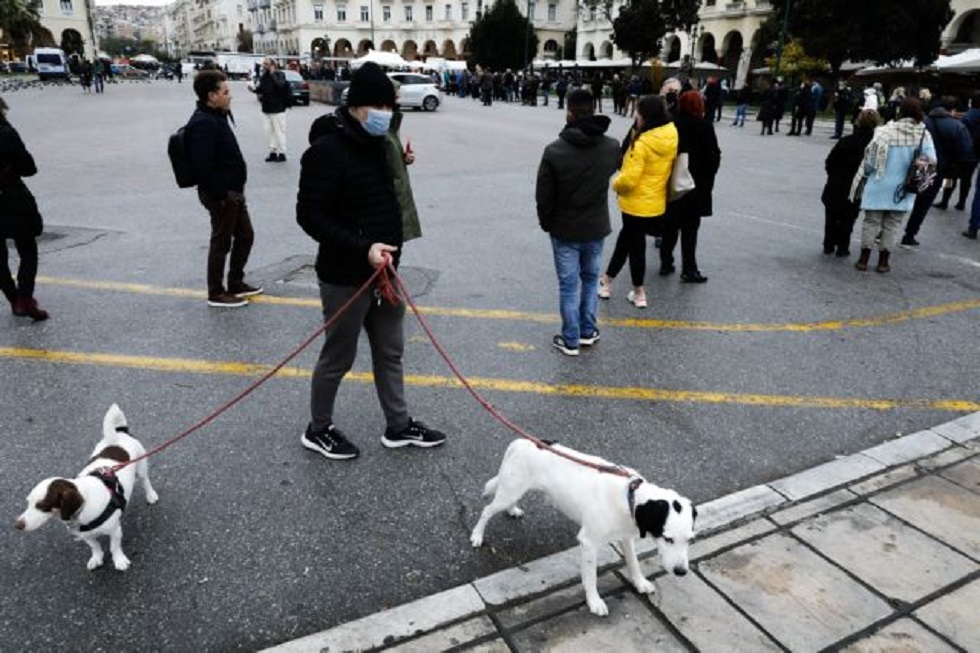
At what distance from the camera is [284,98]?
43.3 feet

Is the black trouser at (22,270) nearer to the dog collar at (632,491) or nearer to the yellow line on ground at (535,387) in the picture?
the yellow line on ground at (535,387)

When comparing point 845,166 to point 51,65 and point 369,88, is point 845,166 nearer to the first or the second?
point 369,88

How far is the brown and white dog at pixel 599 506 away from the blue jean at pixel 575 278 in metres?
2.28

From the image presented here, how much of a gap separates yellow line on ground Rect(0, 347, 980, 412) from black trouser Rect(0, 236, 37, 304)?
818 mm

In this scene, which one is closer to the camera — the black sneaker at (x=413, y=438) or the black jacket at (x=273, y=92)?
the black sneaker at (x=413, y=438)

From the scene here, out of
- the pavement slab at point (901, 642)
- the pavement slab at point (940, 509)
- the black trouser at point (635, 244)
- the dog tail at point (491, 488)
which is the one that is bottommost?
the pavement slab at point (901, 642)

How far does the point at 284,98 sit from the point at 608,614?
12.7m

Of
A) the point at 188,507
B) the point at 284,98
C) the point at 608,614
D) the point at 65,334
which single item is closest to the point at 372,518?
the point at 188,507

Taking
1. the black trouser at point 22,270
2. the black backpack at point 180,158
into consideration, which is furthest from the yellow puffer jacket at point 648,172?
the black trouser at point 22,270

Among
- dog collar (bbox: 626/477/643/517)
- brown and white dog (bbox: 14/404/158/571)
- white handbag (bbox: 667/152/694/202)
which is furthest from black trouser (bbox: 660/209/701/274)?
brown and white dog (bbox: 14/404/158/571)

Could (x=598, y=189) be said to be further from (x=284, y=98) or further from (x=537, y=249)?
(x=284, y=98)

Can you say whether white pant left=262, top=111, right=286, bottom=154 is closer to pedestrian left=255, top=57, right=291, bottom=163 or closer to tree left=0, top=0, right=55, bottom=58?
pedestrian left=255, top=57, right=291, bottom=163

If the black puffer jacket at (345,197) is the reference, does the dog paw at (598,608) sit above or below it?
below

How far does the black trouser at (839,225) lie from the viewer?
7965mm
